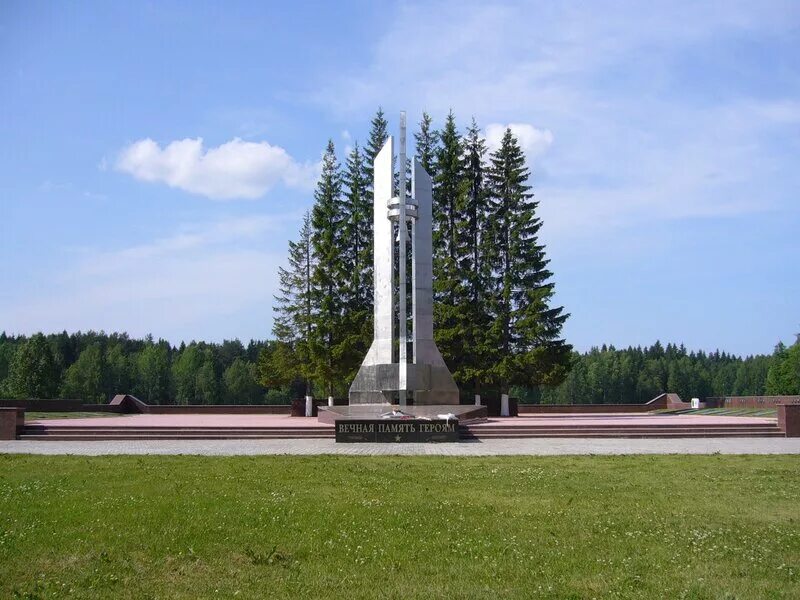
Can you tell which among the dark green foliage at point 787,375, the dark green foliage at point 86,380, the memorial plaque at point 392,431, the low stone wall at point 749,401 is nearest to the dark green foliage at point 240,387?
the dark green foliage at point 86,380

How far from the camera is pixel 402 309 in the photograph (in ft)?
84.8

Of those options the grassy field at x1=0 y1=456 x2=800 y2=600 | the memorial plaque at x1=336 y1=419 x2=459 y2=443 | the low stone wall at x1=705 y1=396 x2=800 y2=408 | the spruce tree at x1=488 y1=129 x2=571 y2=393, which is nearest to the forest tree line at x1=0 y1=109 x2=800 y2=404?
the spruce tree at x1=488 y1=129 x2=571 y2=393

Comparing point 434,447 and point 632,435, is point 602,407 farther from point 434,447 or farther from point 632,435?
point 434,447

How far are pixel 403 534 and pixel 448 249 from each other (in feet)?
96.3

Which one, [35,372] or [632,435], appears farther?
[35,372]

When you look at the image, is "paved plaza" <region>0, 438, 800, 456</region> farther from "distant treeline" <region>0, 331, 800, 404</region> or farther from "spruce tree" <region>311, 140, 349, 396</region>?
"distant treeline" <region>0, 331, 800, 404</region>

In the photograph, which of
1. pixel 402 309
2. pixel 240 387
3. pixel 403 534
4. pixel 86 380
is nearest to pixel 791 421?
pixel 402 309

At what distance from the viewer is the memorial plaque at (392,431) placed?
59.8 feet

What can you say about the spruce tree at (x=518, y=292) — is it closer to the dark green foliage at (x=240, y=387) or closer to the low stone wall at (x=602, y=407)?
the low stone wall at (x=602, y=407)

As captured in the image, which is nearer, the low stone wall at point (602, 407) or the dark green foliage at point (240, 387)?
the low stone wall at point (602, 407)

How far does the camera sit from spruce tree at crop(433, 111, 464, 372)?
33.8m

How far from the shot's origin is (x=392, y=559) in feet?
19.6

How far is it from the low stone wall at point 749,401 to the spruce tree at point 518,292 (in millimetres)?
10403

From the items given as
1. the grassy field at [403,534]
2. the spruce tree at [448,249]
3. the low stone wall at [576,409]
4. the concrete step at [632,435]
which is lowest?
the low stone wall at [576,409]
